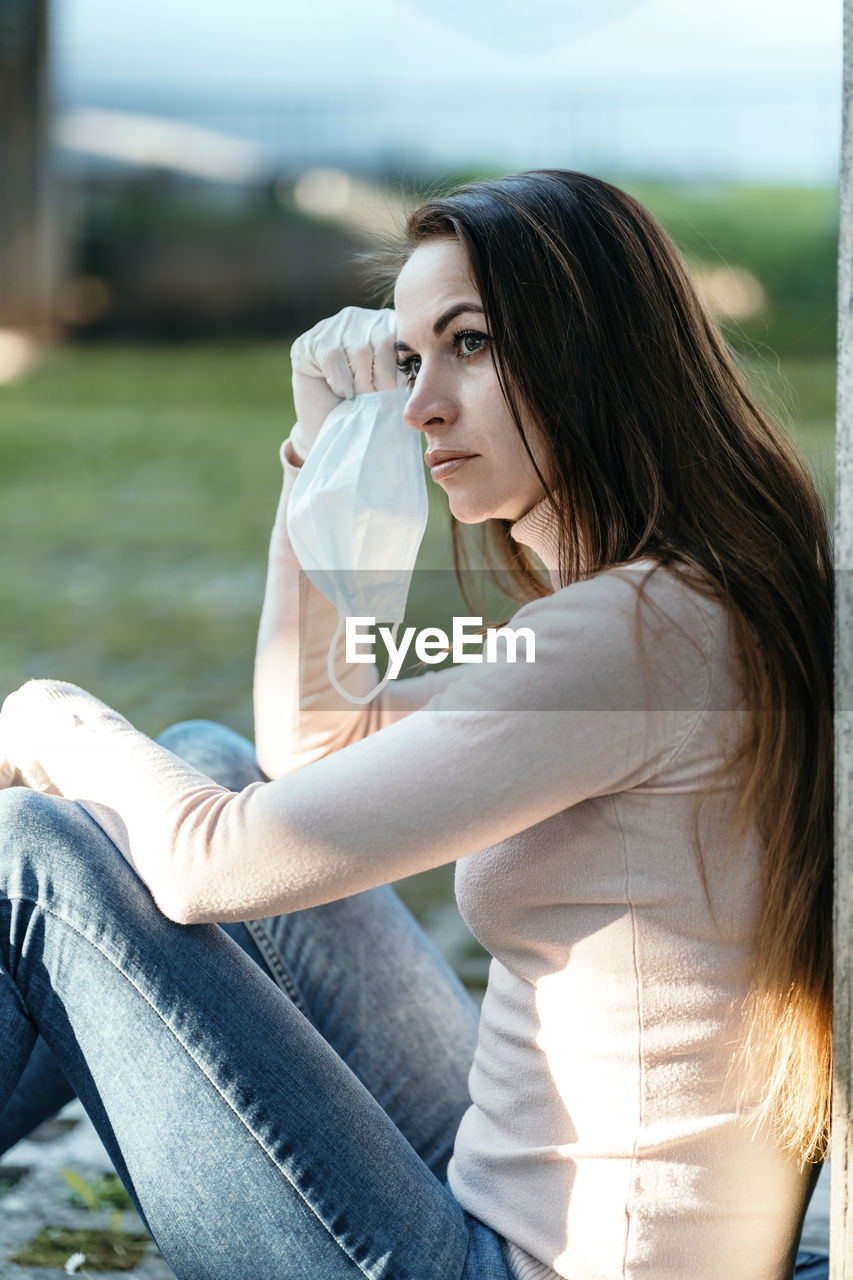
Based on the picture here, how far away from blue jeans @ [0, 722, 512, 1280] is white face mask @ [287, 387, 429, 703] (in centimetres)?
43

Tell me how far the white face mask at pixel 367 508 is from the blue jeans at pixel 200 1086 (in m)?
0.43

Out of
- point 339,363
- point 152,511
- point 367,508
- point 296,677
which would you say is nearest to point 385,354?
point 339,363

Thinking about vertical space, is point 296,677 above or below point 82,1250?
above

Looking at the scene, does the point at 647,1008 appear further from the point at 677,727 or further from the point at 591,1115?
the point at 677,727

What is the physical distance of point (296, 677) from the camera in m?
1.88

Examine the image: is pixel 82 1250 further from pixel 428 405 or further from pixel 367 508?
pixel 428 405

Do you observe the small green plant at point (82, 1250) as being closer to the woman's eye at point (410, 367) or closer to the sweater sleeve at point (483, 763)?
the sweater sleeve at point (483, 763)

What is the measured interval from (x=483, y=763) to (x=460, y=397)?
42 cm

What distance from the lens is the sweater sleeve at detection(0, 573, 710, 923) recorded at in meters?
1.19

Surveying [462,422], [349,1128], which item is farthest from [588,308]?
[349,1128]

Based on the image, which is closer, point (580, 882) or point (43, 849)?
point (580, 882)

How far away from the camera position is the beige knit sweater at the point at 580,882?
1193 mm

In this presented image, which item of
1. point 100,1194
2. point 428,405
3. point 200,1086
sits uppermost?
point 428,405
